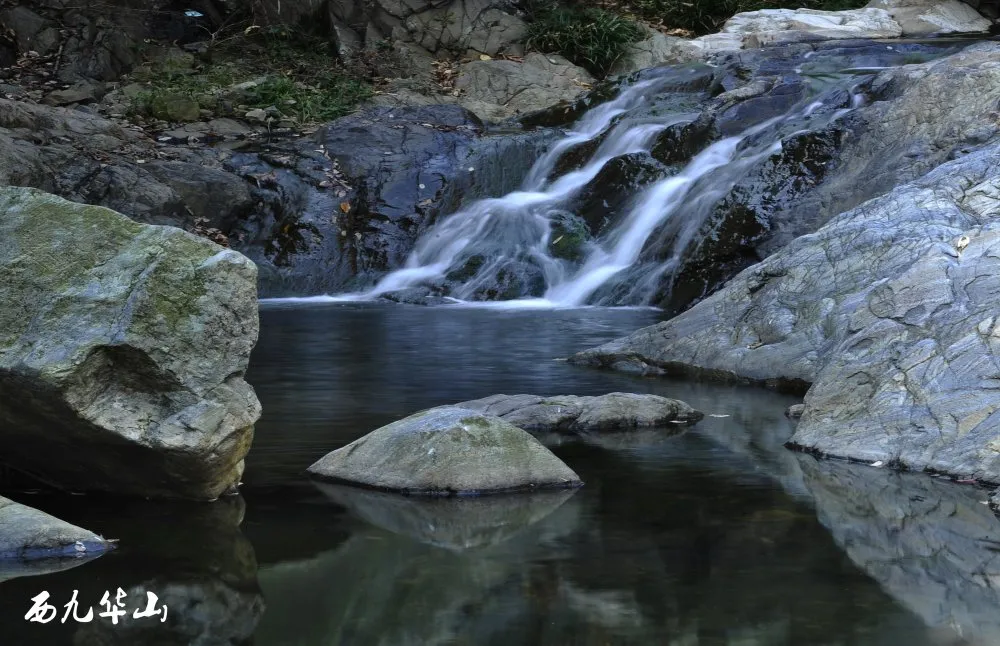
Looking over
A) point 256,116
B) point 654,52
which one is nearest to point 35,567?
point 256,116

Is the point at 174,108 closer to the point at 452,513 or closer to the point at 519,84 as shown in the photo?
the point at 519,84

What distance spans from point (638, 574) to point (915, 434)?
211 centimetres

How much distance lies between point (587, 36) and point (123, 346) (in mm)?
17800

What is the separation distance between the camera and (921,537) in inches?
180

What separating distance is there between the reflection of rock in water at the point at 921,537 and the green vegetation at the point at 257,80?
15.1 m

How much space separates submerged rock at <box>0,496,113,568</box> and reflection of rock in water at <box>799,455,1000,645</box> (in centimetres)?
259

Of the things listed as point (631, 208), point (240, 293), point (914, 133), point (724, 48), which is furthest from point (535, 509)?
point (724, 48)

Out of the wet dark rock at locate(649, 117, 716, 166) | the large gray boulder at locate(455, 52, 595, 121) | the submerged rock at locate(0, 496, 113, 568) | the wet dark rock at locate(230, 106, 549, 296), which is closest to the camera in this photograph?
the submerged rock at locate(0, 496, 113, 568)

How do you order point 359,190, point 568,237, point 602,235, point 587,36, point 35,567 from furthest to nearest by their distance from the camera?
1. point 587,36
2. point 359,190
3. point 568,237
4. point 602,235
5. point 35,567

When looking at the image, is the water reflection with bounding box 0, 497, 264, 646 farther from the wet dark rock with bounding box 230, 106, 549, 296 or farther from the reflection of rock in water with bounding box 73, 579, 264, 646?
the wet dark rock with bounding box 230, 106, 549, 296

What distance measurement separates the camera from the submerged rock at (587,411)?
21.7 feet

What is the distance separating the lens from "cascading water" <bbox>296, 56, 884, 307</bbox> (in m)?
14.0

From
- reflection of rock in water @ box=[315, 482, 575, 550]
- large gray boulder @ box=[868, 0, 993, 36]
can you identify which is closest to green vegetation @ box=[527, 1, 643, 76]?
large gray boulder @ box=[868, 0, 993, 36]

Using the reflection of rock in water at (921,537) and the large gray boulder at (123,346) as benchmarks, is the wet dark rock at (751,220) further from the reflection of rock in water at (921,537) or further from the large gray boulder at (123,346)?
the large gray boulder at (123,346)
